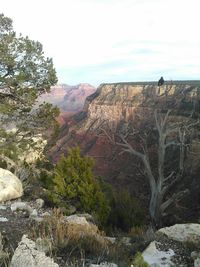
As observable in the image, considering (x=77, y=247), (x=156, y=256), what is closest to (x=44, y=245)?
(x=77, y=247)

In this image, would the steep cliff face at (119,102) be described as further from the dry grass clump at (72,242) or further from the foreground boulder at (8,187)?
the dry grass clump at (72,242)

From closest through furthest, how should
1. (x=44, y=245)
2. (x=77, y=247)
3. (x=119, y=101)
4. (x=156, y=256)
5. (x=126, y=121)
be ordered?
(x=44, y=245) → (x=77, y=247) → (x=156, y=256) → (x=126, y=121) → (x=119, y=101)

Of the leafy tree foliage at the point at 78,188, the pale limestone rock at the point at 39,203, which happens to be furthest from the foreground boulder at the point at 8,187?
the leafy tree foliage at the point at 78,188

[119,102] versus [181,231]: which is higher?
[181,231]

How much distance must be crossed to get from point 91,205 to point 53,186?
1.46 metres

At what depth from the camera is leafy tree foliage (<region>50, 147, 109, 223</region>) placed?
49.0ft

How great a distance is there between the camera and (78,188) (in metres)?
15.1

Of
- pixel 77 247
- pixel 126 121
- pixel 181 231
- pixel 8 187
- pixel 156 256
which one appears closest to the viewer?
pixel 77 247

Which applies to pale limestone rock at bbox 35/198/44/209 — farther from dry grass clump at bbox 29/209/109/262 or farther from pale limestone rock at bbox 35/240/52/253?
pale limestone rock at bbox 35/240/52/253

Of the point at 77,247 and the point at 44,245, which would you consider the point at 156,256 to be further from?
the point at 44,245

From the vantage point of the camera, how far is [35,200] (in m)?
14.2

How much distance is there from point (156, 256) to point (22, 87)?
1286 centimetres

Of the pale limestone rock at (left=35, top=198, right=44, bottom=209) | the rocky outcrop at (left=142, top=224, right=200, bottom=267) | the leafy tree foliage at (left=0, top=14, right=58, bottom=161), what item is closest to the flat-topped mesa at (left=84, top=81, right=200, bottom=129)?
the leafy tree foliage at (left=0, top=14, right=58, bottom=161)

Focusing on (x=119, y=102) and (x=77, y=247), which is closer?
(x=77, y=247)
